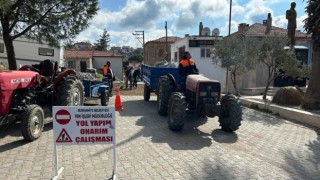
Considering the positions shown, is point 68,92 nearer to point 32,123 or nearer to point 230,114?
point 32,123

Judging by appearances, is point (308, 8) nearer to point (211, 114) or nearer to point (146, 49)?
point (211, 114)

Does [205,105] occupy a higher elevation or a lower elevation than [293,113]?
higher

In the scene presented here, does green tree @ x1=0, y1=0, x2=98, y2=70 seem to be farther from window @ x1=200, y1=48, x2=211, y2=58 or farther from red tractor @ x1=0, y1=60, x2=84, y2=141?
window @ x1=200, y1=48, x2=211, y2=58

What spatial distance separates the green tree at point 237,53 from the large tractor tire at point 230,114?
21.4 feet

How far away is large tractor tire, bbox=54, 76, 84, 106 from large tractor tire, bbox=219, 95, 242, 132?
3.60 meters

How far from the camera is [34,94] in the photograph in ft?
26.9

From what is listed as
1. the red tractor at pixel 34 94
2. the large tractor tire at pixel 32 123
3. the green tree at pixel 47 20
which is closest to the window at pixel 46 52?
the green tree at pixel 47 20

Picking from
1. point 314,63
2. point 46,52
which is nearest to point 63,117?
point 314,63

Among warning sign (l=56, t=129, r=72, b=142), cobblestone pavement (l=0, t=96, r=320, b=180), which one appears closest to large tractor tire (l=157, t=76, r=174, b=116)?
cobblestone pavement (l=0, t=96, r=320, b=180)

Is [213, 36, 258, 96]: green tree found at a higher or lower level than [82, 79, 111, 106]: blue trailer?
higher

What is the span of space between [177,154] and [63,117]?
2.36 metres

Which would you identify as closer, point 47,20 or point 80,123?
point 80,123

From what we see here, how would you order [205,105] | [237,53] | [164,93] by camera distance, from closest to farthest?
[205,105] → [164,93] → [237,53]

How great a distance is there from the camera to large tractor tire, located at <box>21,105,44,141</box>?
6.84 m
